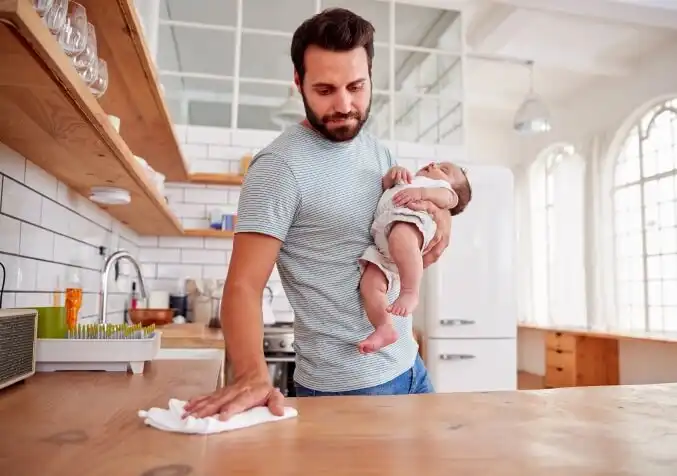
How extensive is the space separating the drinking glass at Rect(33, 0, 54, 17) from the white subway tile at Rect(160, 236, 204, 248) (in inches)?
113

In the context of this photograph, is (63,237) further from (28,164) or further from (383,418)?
(383,418)

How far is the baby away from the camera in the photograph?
1197mm

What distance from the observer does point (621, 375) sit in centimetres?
555

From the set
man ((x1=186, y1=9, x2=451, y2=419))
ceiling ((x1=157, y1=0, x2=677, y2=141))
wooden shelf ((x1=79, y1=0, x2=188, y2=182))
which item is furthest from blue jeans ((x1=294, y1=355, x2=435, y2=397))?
ceiling ((x1=157, y1=0, x2=677, y2=141))

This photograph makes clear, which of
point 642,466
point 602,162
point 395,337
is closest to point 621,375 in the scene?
point 602,162

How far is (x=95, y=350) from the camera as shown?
145 centimetres

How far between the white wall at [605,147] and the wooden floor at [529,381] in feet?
0.26

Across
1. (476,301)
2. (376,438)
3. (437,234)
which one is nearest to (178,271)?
(476,301)

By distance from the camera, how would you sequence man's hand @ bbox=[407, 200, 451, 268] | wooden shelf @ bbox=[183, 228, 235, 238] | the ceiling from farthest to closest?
the ceiling < wooden shelf @ bbox=[183, 228, 235, 238] < man's hand @ bbox=[407, 200, 451, 268]

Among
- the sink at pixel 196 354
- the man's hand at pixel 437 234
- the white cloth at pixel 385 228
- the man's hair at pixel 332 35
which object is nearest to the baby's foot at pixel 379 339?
the white cloth at pixel 385 228

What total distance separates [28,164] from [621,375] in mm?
5484

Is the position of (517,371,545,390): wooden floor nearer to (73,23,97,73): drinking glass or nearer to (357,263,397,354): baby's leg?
(357,263,397,354): baby's leg

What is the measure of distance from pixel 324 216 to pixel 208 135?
300cm

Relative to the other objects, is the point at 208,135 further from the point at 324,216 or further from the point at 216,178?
the point at 324,216
